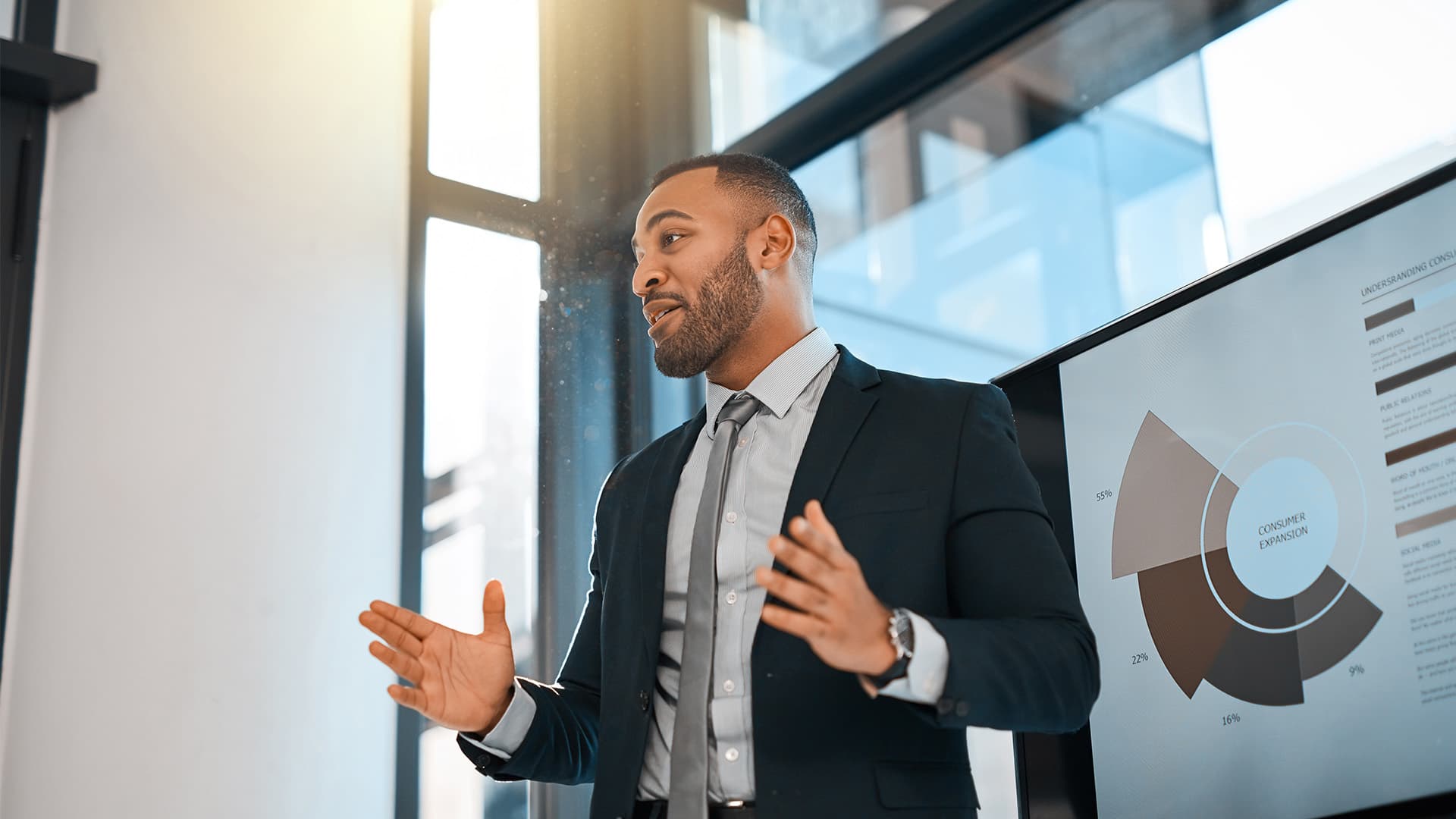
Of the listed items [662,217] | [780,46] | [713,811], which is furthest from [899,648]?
[780,46]

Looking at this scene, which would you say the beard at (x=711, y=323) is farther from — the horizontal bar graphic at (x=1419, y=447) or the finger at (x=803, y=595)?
the horizontal bar graphic at (x=1419, y=447)

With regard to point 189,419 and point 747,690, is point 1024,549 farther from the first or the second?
point 189,419

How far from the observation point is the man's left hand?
1250mm

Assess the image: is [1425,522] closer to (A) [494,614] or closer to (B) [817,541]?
(B) [817,541]

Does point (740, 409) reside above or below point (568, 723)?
above

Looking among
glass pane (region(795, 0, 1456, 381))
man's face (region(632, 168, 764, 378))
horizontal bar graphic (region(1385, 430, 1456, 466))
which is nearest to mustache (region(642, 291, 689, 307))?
man's face (region(632, 168, 764, 378))

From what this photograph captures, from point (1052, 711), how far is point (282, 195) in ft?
8.47

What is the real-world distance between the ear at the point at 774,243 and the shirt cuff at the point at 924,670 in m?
0.90

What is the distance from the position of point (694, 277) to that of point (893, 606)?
0.70 m

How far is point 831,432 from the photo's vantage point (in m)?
1.72

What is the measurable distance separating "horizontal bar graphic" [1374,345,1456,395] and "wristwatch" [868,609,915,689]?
0.73 meters

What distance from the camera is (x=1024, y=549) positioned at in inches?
60.4

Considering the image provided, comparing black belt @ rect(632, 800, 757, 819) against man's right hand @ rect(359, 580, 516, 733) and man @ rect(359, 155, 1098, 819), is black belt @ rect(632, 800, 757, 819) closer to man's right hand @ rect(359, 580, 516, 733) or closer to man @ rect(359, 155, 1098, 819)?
man @ rect(359, 155, 1098, 819)

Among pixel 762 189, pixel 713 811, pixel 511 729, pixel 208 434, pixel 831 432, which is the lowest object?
pixel 713 811
